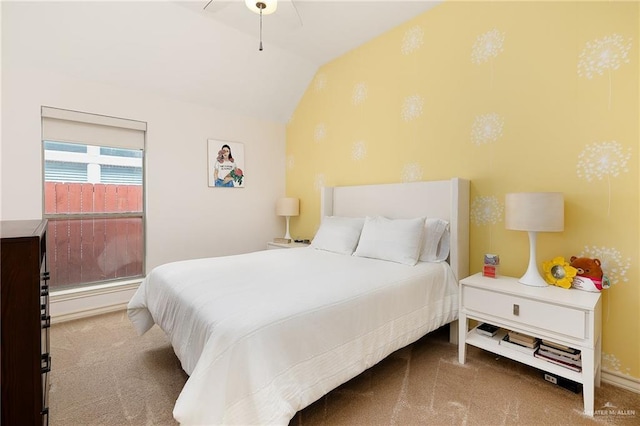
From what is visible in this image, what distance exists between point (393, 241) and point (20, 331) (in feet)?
6.94

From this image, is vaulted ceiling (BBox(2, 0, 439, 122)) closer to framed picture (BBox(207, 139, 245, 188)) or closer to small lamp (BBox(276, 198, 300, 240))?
framed picture (BBox(207, 139, 245, 188))

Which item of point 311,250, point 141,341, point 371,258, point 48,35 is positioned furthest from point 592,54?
point 48,35

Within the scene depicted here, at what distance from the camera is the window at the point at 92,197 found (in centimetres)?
281

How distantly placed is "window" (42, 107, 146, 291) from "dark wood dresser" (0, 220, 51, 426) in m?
2.53

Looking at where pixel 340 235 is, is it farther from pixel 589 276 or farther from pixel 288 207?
pixel 589 276

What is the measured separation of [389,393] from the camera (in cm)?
174

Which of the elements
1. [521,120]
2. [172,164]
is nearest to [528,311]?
[521,120]

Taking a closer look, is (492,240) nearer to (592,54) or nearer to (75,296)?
(592,54)

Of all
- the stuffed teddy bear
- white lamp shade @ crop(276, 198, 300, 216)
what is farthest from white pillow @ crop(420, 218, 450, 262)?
white lamp shade @ crop(276, 198, 300, 216)

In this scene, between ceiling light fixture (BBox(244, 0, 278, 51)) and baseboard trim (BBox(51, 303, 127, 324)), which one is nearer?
ceiling light fixture (BBox(244, 0, 278, 51))

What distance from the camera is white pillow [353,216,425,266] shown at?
2303mm

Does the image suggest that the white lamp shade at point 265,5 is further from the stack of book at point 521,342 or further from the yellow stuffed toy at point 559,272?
the stack of book at point 521,342

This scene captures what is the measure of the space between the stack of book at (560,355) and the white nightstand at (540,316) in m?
0.04

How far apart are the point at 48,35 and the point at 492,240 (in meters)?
3.96
